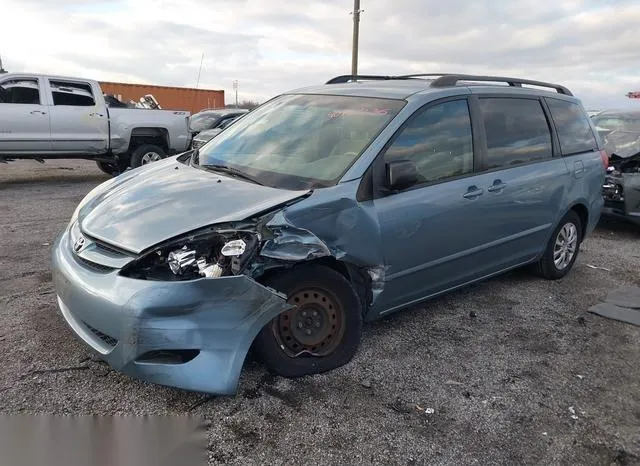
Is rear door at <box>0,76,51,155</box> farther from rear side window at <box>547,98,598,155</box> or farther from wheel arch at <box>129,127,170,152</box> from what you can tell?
rear side window at <box>547,98,598,155</box>

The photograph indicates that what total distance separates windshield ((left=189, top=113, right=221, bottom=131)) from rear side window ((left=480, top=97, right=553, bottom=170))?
10040 mm

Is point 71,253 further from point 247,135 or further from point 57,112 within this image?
point 57,112

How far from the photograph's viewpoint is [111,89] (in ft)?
87.4

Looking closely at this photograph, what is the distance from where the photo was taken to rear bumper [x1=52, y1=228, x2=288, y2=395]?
263 centimetres

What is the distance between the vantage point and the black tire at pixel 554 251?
16.7ft

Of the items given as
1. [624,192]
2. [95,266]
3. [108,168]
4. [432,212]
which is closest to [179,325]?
[95,266]

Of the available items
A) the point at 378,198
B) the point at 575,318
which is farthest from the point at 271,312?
the point at 575,318

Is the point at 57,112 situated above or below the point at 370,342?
above

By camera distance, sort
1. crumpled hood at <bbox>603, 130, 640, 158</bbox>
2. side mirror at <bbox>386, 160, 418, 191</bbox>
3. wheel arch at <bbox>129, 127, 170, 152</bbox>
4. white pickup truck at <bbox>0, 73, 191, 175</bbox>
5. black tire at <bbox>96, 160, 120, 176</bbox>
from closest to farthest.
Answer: side mirror at <bbox>386, 160, 418, 191</bbox> → crumpled hood at <bbox>603, 130, 640, 158</bbox> → white pickup truck at <bbox>0, 73, 191, 175</bbox> → wheel arch at <bbox>129, 127, 170, 152</bbox> → black tire at <bbox>96, 160, 120, 176</bbox>

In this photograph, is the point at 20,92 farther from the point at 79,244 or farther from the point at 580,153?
the point at 580,153

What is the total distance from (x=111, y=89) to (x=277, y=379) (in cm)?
2669

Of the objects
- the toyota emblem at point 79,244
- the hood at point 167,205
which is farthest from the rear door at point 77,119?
the toyota emblem at point 79,244

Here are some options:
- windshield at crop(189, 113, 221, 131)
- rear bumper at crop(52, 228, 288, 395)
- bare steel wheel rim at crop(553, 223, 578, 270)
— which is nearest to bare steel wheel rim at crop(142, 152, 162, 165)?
windshield at crop(189, 113, 221, 131)

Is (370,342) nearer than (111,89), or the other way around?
(370,342)
